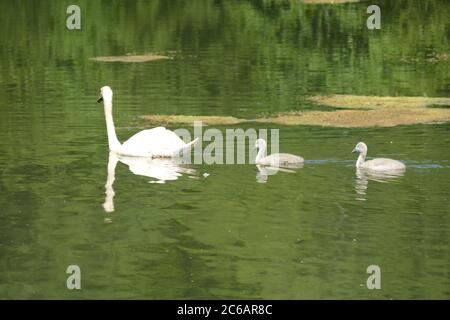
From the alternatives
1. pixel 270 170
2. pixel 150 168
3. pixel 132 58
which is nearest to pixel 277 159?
pixel 270 170

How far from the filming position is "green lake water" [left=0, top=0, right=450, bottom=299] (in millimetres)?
12523

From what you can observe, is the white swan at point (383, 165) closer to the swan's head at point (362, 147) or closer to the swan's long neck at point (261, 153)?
the swan's head at point (362, 147)

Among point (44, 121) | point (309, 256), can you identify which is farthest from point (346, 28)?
point (309, 256)

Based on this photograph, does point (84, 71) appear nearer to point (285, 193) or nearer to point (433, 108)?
point (433, 108)

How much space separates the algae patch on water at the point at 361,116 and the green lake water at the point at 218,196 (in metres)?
0.59

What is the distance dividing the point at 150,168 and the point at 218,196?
8.05 ft

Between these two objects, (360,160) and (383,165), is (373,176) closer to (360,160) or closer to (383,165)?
(383,165)

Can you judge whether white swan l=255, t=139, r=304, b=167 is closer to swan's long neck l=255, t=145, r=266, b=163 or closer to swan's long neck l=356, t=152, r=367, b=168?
swan's long neck l=255, t=145, r=266, b=163

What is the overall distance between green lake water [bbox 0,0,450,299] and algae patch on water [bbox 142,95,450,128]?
59cm

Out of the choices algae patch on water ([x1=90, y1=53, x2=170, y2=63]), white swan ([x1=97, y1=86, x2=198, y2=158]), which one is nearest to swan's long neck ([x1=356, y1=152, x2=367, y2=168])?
→ white swan ([x1=97, y1=86, x2=198, y2=158])

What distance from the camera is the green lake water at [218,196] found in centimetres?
1252

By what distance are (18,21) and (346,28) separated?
35.1ft

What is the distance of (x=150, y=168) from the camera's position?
18.2 metres

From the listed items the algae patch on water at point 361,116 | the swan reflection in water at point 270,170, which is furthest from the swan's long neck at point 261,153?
the algae patch on water at point 361,116
